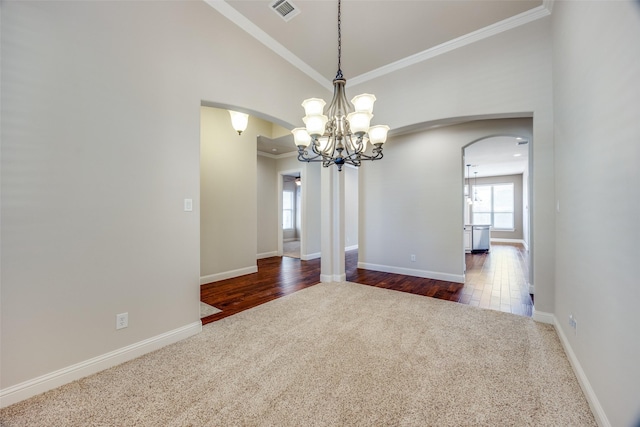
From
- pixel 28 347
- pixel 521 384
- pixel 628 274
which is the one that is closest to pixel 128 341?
pixel 28 347

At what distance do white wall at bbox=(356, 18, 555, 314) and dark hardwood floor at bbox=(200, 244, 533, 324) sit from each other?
2.52ft

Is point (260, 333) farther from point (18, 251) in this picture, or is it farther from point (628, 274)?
point (628, 274)

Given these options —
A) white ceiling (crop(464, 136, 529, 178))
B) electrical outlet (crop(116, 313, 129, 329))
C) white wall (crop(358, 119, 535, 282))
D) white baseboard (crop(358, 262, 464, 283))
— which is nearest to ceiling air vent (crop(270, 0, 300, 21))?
white wall (crop(358, 119, 535, 282))

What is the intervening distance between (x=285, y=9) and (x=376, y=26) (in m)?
1.06

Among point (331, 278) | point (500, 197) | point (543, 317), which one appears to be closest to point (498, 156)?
point (500, 197)

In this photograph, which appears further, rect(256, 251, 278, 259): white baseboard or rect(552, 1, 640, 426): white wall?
rect(256, 251, 278, 259): white baseboard

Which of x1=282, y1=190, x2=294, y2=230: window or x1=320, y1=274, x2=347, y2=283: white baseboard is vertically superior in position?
x1=282, y1=190, x2=294, y2=230: window

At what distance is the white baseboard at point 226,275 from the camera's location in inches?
165

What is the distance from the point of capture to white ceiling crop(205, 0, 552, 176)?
8.66 feet

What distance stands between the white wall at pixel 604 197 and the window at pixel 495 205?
1006 cm

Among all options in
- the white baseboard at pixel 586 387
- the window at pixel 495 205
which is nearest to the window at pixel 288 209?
the window at pixel 495 205

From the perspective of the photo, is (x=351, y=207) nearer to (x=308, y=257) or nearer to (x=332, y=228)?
(x=308, y=257)

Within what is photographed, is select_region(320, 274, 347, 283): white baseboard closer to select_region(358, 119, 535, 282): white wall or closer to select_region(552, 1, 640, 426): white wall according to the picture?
select_region(358, 119, 535, 282): white wall

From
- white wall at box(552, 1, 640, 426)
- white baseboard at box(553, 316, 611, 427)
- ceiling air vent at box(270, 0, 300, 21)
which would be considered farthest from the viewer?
ceiling air vent at box(270, 0, 300, 21)
